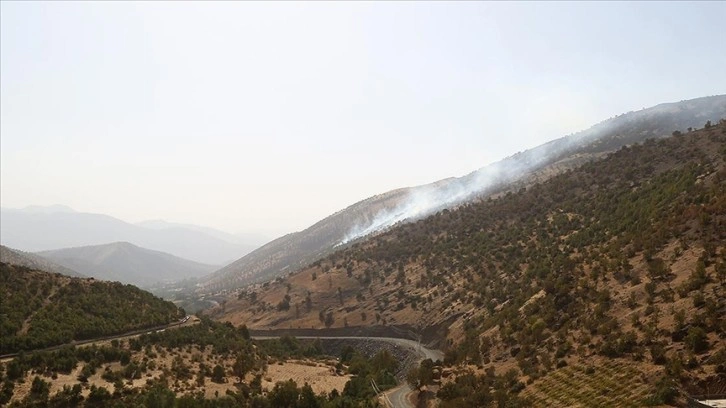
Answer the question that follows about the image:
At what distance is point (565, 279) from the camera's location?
47.3m

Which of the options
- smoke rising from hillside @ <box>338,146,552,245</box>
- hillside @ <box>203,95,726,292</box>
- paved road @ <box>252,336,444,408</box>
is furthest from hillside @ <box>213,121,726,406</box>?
smoke rising from hillside @ <box>338,146,552,245</box>

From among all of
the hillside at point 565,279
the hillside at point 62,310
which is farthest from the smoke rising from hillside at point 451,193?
the hillside at point 62,310

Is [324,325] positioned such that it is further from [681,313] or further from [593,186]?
[681,313]

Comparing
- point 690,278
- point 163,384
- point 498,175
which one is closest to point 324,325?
point 163,384

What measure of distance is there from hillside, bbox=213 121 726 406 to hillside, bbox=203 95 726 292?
33.1 m

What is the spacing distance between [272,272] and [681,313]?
516ft

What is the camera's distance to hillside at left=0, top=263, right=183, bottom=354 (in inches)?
1768

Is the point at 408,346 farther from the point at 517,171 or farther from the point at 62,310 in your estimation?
the point at 517,171

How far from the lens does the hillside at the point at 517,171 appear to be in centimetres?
13062

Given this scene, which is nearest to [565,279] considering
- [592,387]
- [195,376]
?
[592,387]

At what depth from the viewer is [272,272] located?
17800 centimetres

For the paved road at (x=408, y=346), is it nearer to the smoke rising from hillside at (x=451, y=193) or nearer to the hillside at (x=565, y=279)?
the hillside at (x=565, y=279)

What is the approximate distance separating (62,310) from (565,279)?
49.0 meters

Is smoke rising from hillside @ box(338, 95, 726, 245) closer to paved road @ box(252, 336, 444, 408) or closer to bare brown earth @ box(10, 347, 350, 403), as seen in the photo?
paved road @ box(252, 336, 444, 408)
